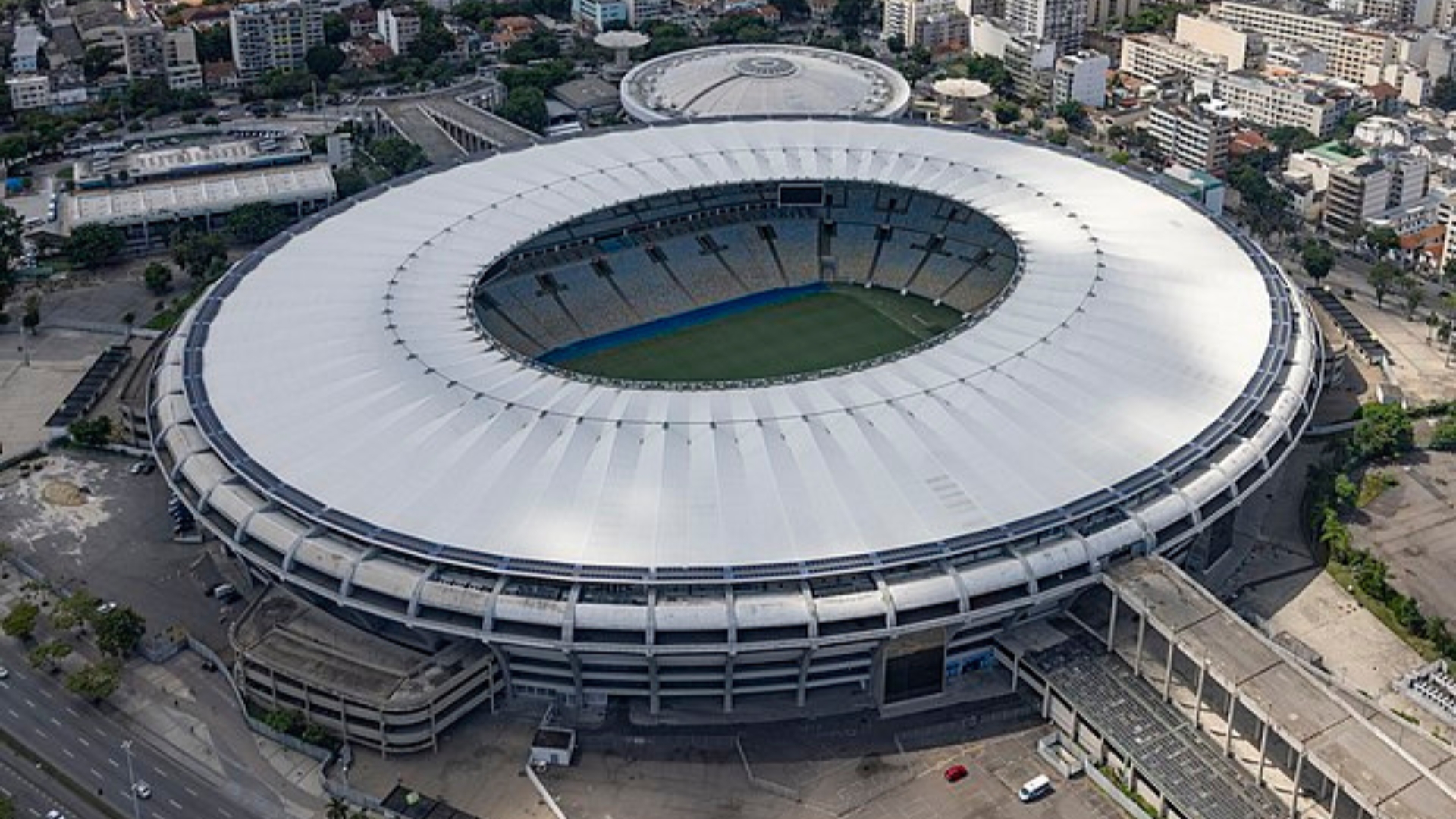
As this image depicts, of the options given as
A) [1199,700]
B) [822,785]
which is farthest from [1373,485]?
[822,785]

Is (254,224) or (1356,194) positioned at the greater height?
(1356,194)

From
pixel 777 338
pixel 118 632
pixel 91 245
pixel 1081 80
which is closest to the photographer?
pixel 118 632

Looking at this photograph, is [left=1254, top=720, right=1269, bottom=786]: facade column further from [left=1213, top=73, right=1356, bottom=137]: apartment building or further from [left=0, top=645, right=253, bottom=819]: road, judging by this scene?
[left=1213, top=73, right=1356, bottom=137]: apartment building

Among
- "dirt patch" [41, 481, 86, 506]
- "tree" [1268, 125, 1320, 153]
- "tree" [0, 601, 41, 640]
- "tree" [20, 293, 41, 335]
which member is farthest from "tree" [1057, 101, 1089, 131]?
"tree" [0, 601, 41, 640]

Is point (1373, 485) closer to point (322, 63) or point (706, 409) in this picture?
point (706, 409)

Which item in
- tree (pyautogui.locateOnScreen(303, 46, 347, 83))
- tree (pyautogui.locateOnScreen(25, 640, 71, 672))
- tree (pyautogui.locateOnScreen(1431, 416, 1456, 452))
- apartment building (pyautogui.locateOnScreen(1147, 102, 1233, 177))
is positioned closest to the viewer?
tree (pyautogui.locateOnScreen(25, 640, 71, 672))

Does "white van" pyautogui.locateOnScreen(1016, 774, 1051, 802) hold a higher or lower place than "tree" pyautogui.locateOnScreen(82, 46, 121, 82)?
lower

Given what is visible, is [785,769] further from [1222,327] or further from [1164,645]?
[1222,327]
